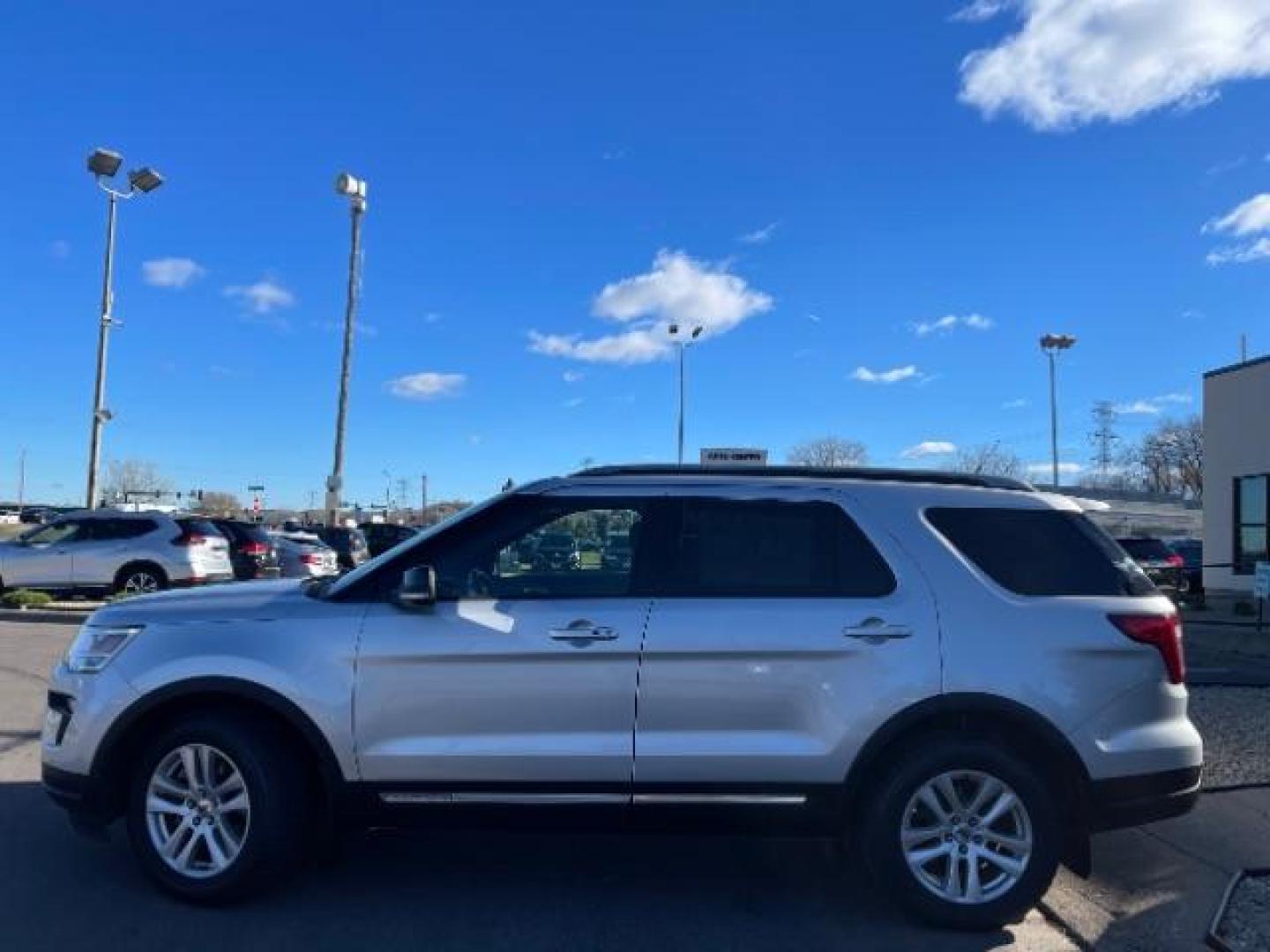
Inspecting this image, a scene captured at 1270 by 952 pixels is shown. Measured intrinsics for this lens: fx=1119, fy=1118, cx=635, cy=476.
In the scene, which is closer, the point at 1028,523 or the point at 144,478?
the point at 1028,523

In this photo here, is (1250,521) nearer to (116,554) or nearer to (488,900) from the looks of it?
(116,554)

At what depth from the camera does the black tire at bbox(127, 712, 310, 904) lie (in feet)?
15.4

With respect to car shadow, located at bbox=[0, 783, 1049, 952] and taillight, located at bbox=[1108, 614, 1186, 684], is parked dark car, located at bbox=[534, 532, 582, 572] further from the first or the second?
taillight, located at bbox=[1108, 614, 1186, 684]

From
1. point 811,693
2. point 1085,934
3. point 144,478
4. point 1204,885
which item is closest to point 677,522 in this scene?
point 811,693

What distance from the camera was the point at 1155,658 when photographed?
471cm

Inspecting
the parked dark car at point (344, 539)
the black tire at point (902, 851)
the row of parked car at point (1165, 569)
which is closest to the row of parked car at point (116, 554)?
the parked dark car at point (344, 539)

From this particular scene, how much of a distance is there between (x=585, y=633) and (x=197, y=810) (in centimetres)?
184

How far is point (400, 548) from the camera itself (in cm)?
493

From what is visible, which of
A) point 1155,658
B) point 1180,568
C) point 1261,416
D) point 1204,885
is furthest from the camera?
point 1261,416

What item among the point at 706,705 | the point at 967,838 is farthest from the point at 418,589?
the point at 967,838

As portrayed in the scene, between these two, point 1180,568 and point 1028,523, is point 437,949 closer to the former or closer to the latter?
point 1028,523

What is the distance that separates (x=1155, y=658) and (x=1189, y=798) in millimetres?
640

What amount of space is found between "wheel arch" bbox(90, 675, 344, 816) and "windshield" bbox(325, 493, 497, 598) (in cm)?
51

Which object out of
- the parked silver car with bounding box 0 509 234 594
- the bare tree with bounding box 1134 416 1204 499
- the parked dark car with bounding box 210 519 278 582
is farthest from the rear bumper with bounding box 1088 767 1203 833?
the bare tree with bounding box 1134 416 1204 499
